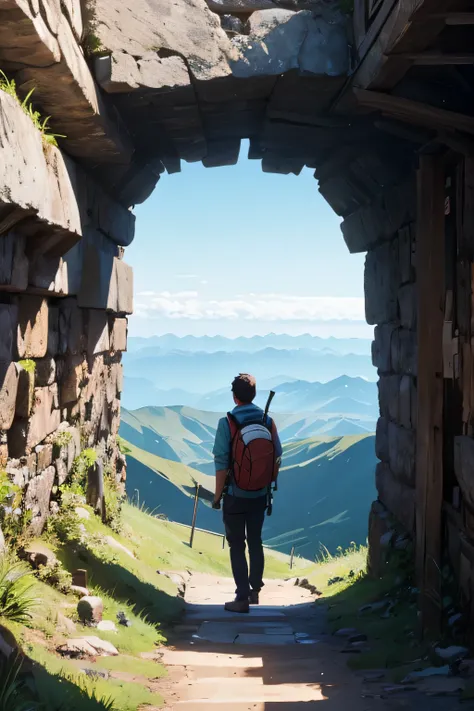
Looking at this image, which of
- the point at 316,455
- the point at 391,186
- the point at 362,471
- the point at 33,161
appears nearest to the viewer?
the point at 33,161

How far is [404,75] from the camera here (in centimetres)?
456

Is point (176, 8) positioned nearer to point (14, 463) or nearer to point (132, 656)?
point (14, 463)

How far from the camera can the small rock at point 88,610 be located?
455 cm

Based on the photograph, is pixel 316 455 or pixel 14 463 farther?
pixel 316 455

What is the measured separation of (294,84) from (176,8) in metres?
0.89

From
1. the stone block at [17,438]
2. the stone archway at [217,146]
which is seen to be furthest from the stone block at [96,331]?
the stone block at [17,438]

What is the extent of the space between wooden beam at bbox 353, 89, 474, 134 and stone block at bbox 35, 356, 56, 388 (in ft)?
8.53

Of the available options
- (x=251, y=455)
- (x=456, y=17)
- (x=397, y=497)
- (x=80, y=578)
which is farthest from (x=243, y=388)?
(x=456, y=17)

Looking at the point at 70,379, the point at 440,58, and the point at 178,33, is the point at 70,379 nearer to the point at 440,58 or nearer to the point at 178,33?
the point at 178,33

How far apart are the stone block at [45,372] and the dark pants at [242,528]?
1.62m

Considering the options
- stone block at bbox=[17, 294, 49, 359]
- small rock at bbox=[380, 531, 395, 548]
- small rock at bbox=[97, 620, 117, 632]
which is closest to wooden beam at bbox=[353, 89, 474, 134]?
stone block at bbox=[17, 294, 49, 359]

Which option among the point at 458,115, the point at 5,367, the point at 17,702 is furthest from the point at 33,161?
the point at 17,702

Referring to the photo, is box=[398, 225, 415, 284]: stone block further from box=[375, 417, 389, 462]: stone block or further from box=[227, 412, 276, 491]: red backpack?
box=[227, 412, 276, 491]: red backpack

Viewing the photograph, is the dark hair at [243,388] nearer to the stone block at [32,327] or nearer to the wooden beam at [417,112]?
the stone block at [32,327]
